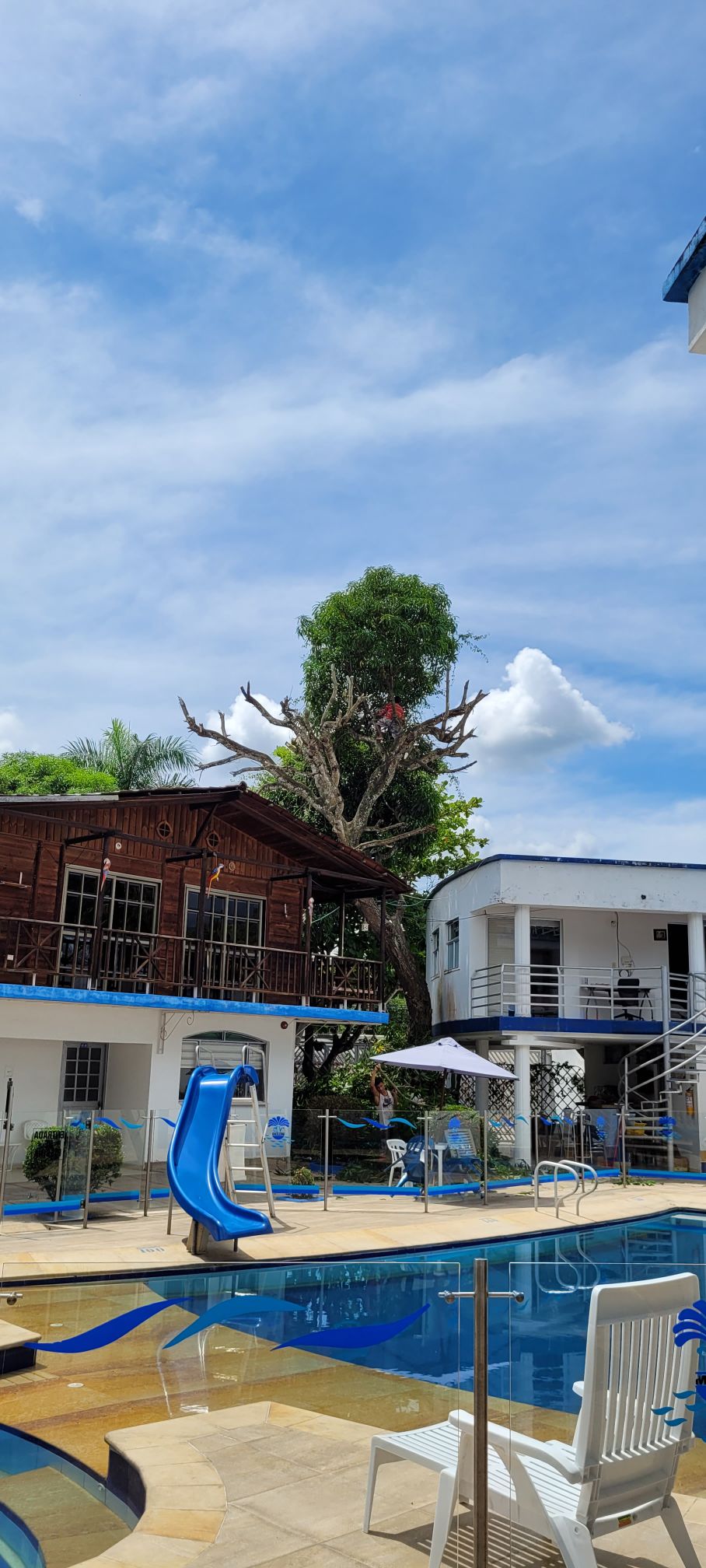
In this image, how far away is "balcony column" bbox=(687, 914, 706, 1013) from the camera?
23469 mm

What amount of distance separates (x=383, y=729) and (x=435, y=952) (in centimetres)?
607

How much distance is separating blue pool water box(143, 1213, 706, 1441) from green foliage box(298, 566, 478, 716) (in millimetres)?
24870

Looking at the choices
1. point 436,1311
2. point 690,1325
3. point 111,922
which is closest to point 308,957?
point 111,922

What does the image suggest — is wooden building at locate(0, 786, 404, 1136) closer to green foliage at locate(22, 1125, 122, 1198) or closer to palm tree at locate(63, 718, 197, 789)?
green foliage at locate(22, 1125, 122, 1198)

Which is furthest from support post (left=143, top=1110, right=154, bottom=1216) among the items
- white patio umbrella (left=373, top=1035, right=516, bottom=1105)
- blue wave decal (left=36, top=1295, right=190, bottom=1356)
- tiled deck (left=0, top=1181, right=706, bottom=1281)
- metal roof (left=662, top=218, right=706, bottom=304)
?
metal roof (left=662, top=218, right=706, bottom=304)

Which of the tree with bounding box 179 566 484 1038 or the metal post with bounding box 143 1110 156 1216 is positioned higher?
the tree with bounding box 179 566 484 1038

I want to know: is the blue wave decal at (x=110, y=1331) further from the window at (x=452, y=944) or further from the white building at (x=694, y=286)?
the window at (x=452, y=944)

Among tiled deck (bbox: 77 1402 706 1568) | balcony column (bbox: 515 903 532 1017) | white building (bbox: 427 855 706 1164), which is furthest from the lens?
balcony column (bbox: 515 903 532 1017)

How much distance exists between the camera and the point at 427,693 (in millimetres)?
31078

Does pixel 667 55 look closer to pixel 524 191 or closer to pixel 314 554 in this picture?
pixel 524 191

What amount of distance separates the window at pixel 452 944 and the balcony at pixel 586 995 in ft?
5.95

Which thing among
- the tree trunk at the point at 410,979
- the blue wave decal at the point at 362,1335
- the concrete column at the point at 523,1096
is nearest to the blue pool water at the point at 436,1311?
the blue wave decal at the point at 362,1335

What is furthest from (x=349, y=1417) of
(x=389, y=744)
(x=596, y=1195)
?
(x=389, y=744)

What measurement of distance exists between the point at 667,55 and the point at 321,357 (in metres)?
5.19
